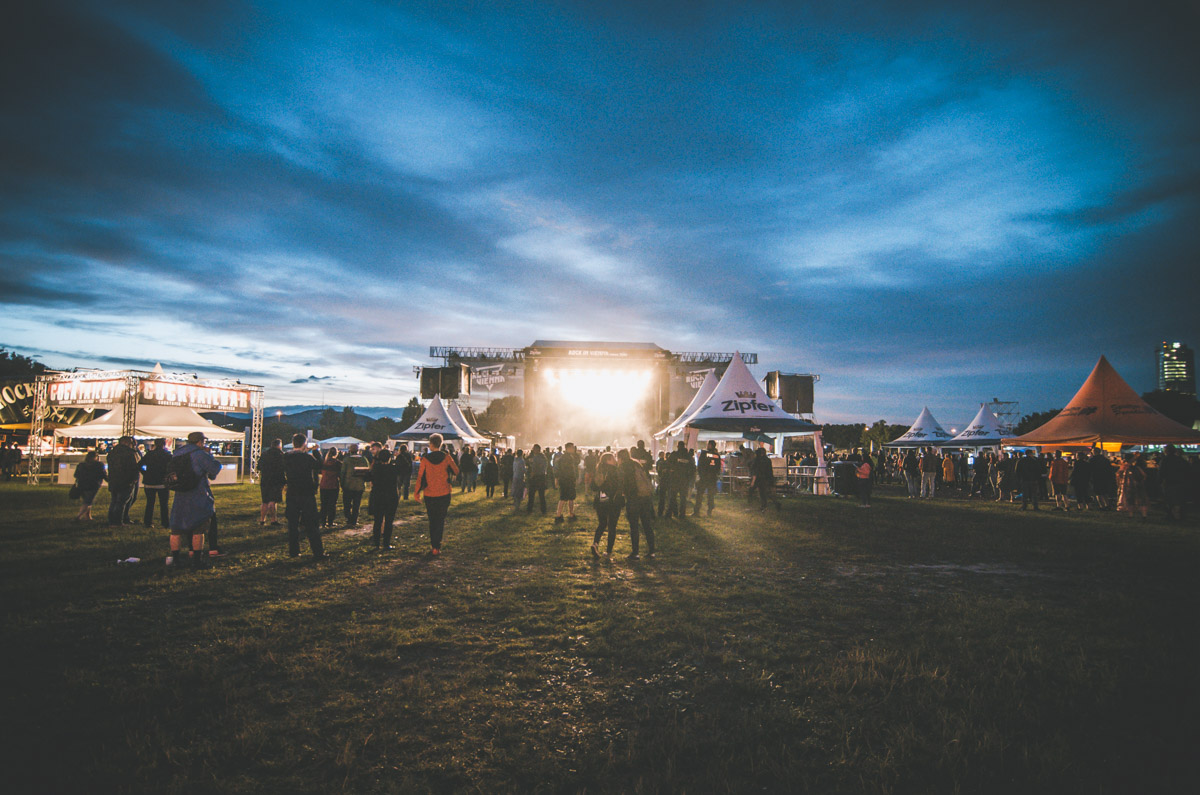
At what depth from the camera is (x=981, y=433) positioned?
2545cm

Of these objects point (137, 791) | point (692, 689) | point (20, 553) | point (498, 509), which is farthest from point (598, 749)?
point (498, 509)

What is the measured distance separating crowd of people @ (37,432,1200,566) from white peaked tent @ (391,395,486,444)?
472 centimetres

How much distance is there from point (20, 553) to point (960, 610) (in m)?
12.0

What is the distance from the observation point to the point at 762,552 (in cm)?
893

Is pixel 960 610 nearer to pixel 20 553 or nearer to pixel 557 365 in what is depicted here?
pixel 20 553

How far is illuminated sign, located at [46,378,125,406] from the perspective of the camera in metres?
21.8

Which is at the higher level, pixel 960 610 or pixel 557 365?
pixel 557 365

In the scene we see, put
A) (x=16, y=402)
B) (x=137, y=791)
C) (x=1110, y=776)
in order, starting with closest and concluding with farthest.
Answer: (x=137, y=791)
(x=1110, y=776)
(x=16, y=402)

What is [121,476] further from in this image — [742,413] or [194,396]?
[194,396]

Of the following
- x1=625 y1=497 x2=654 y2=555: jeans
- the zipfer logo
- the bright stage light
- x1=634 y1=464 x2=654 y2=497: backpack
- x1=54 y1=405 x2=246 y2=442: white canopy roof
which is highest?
the bright stage light

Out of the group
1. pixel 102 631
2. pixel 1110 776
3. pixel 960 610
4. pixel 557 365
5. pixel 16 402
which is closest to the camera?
pixel 1110 776

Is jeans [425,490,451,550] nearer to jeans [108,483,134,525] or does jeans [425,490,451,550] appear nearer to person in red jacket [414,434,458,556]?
person in red jacket [414,434,458,556]

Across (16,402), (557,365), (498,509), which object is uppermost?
(557,365)

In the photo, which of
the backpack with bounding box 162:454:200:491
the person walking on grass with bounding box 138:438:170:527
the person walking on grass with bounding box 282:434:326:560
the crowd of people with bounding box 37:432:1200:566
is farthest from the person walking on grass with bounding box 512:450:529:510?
the backpack with bounding box 162:454:200:491
